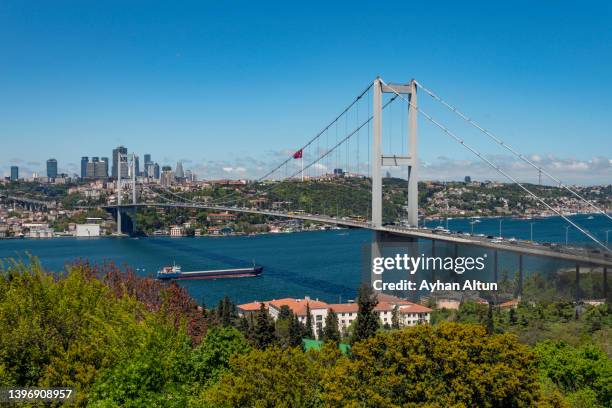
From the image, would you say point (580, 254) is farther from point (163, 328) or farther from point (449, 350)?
point (163, 328)

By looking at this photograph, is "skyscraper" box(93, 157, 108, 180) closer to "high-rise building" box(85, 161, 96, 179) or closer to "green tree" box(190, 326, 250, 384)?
"high-rise building" box(85, 161, 96, 179)

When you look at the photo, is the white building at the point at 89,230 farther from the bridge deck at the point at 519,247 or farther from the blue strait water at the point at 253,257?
the bridge deck at the point at 519,247

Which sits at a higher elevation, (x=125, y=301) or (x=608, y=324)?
(x=125, y=301)

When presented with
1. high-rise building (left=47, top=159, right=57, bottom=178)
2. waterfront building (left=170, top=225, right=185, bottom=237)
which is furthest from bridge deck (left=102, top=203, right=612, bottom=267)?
high-rise building (left=47, top=159, right=57, bottom=178)

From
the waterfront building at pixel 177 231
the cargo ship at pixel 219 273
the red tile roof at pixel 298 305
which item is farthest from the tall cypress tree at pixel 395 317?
the waterfront building at pixel 177 231

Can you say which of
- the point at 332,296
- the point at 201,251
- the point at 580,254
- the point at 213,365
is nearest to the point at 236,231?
the point at 201,251

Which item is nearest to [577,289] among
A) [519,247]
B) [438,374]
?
[519,247]

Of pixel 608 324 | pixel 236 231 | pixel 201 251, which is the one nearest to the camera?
pixel 608 324
